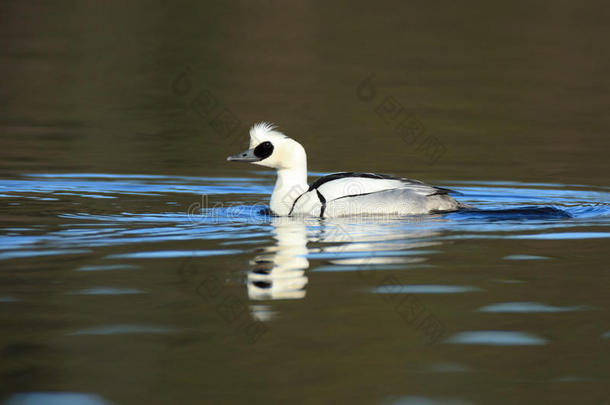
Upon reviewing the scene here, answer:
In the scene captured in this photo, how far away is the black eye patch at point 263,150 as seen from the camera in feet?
40.4

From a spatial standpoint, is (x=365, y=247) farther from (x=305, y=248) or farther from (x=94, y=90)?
(x=94, y=90)

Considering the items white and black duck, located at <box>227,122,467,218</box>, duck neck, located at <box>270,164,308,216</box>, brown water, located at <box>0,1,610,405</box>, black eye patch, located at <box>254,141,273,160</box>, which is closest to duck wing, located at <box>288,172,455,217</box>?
white and black duck, located at <box>227,122,467,218</box>

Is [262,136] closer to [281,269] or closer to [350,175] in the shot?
[350,175]

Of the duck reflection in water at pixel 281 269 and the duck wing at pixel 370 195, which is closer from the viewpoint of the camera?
the duck reflection in water at pixel 281 269

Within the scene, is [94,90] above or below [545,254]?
above

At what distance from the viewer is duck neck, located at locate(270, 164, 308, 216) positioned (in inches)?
478

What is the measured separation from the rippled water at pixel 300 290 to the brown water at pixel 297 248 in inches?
1.1

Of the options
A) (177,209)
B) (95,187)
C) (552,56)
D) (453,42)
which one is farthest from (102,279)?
(453,42)

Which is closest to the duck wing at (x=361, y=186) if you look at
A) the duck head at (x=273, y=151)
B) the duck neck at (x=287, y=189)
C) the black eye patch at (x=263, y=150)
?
the duck neck at (x=287, y=189)

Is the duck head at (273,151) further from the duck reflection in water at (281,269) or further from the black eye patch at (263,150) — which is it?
the duck reflection in water at (281,269)

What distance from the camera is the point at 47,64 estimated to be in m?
29.3

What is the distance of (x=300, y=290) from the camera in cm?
818

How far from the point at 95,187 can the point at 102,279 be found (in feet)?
17.7

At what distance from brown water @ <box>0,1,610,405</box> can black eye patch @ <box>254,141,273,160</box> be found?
0.66m
